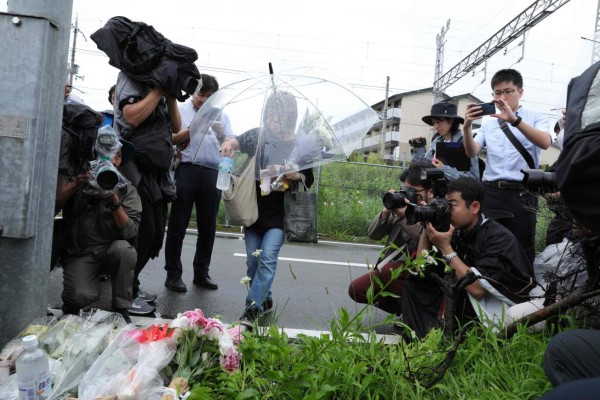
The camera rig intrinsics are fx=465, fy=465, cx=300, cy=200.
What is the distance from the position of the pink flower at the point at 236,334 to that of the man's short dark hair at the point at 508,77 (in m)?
2.86

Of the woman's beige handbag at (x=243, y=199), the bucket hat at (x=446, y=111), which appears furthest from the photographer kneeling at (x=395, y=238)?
the woman's beige handbag at (x=243, y=199)

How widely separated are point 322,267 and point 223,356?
4.39 meters

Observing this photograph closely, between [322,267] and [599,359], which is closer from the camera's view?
[599,359]

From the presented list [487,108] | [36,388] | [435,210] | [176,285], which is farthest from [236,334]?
[487,108]

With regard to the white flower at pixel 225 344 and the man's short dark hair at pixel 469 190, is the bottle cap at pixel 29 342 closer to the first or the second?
the white flower at pixel 225 344

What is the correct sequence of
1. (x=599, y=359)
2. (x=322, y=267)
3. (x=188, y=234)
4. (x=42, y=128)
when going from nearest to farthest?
1. (x=599, y=359)
2. (x=42, y=128)
3. (x=322, y=267)
4. (x=188, y=234)

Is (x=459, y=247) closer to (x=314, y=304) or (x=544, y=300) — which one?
(x=544, y=300)

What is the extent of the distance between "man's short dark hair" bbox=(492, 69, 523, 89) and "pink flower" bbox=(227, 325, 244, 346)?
9.39 feet

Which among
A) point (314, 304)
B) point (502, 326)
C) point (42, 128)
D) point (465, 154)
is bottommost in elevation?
point (314, 304)

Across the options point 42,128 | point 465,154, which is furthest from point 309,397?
point 465,154

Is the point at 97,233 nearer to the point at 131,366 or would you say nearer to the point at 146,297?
the point at 146,297

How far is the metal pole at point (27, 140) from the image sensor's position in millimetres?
2119

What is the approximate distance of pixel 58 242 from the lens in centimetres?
308

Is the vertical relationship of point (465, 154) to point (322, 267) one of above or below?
above
